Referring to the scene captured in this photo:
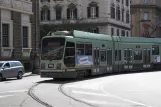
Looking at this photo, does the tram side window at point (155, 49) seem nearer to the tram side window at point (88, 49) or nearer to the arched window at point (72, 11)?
the tram side window at point (88, 49)

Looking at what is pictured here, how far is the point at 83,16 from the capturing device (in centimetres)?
7000

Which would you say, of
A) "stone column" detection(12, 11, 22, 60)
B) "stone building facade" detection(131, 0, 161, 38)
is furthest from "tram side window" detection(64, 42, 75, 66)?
"stone building facade" detection(131, 0, 161, 38)

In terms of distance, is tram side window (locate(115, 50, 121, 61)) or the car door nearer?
the car door

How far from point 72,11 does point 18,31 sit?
30.9 metres

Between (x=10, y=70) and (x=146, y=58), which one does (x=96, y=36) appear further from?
(x=146, y=58)

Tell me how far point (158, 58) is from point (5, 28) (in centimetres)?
1651

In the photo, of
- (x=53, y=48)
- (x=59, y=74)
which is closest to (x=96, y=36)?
(x=53, y=48)

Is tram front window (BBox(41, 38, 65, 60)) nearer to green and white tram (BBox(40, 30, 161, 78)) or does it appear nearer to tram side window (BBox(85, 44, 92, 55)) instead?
green and white tram (BBox(40, 30, 161, 78))

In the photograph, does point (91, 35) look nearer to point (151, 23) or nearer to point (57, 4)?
point (57, 4)

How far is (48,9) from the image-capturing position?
7338 centimetres

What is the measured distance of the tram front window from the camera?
25.2 meters

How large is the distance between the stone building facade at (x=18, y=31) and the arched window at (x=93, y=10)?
26.1 metres

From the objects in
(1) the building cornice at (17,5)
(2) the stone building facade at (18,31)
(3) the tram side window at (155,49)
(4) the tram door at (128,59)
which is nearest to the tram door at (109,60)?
(4) the tram door at (128,59)

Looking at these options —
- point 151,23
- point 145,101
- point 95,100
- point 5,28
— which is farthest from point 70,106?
point 151,23
